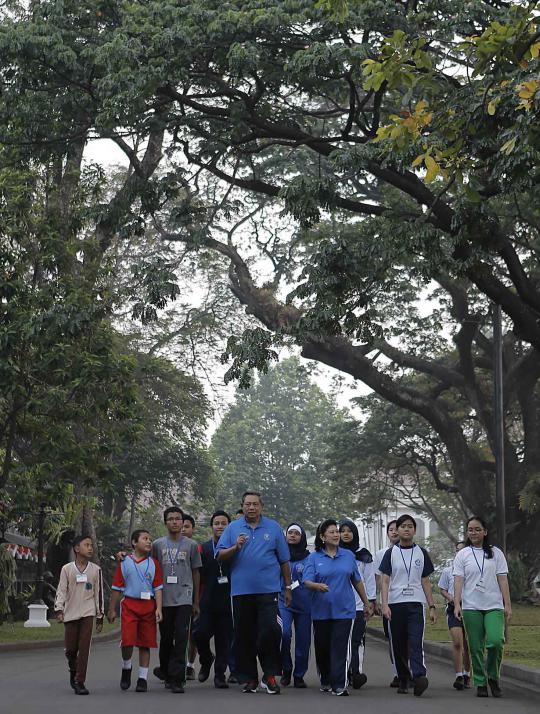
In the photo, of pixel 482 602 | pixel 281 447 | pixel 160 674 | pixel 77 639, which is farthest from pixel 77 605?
pixel 281 447

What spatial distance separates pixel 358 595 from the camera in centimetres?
1367

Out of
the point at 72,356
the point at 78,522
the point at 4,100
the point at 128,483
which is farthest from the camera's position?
the point at 128,483

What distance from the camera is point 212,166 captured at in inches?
810

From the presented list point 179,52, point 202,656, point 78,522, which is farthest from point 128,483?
point 202,656

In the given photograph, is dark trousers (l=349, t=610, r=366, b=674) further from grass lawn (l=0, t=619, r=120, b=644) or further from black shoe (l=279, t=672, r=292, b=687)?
grass lawn (l=0, t=619, r=120, b=644)

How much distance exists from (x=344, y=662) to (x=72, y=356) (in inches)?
448

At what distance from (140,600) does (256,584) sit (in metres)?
1.10

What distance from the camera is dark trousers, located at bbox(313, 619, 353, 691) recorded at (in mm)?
11922

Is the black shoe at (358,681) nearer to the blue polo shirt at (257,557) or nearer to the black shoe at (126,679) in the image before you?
the blue polo shirt at (257,557)

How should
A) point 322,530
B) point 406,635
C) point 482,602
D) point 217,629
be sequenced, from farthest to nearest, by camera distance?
point 217,629 → point 322,530 → point 406,635 → point 482,602

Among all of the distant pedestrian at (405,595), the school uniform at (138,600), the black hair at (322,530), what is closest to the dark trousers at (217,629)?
the school uniform at (138,600)

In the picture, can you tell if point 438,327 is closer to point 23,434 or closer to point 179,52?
point 23,434

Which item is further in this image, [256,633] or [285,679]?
[285,679]

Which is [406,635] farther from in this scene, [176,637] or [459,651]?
[176,637]
